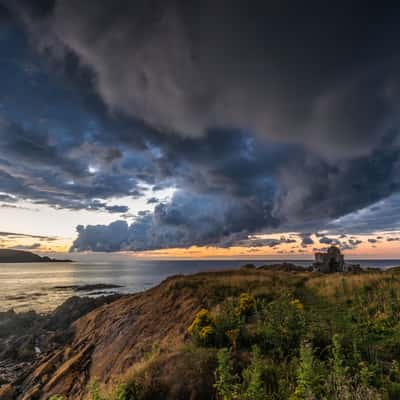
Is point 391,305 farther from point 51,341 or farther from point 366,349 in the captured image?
point 51,341

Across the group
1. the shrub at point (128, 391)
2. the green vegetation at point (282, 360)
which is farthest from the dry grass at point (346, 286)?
A: the shrub at point (128, 391)

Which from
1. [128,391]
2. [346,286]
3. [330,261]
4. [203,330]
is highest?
[330,261]

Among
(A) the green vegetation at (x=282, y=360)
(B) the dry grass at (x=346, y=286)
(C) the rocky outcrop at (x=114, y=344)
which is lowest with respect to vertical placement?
(C) the rocky outcrop at (x=114, y=344)

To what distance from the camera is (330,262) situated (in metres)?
35.9

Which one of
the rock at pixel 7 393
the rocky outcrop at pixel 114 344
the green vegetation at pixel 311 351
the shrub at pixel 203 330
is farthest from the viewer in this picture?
the rock at pixel 7 393

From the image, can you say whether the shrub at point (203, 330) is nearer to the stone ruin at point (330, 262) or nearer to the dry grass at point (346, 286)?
the dry grass at point (346, 286)

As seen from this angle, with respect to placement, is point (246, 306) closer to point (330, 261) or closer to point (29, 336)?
point (29, 336)

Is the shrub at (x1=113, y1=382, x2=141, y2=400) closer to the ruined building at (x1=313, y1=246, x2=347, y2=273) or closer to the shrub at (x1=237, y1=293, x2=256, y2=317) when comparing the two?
the shrub at (x1=237, y1=293, x2=256, y2=317)

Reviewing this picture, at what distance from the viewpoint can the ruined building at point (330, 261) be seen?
35594 millimetres

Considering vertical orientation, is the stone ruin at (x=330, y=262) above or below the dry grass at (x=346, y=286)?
above

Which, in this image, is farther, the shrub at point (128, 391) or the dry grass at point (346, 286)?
the dry grass at point (346, 286)

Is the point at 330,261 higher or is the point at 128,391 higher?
the point at 330,261

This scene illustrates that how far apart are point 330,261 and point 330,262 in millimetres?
155

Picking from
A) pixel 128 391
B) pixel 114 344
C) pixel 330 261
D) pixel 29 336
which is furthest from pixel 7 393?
pixel 330 261
